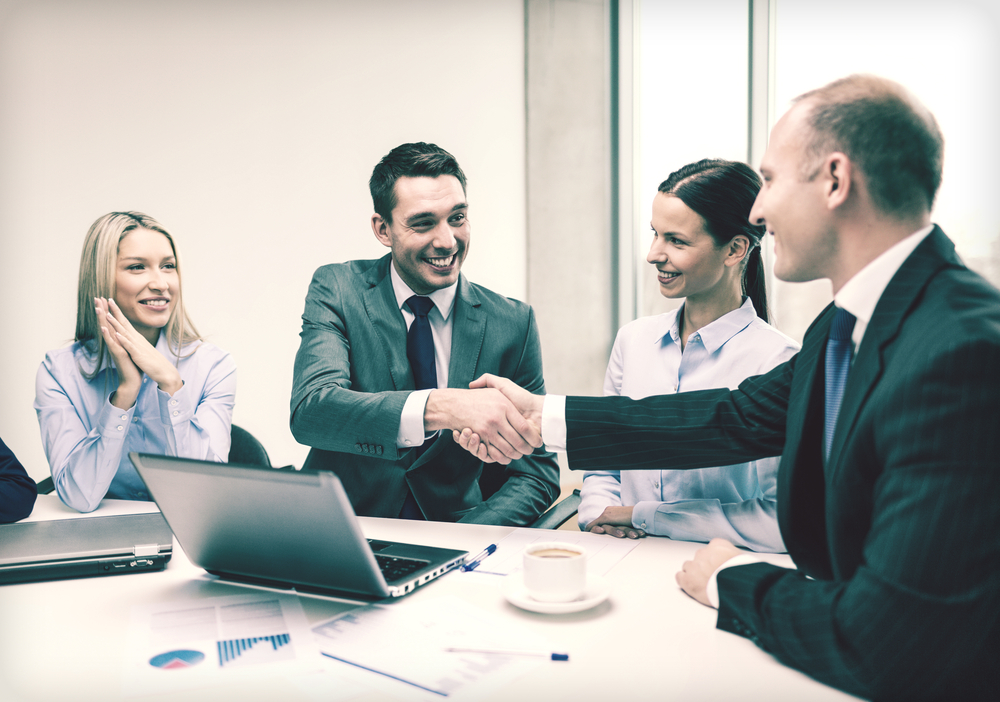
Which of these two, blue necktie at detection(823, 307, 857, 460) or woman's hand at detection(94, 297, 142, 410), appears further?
woman's hand at detection(94, 297, 142, 410)

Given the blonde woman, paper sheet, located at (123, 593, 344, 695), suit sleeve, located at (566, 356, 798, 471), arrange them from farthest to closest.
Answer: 1. the blonde woman
2. suit sleeve, located at (566, 356, 798, 471)
3. paper sheet, located at (123, 593, 344, 695)

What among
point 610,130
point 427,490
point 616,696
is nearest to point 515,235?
point 610,130

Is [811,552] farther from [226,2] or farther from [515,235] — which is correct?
[226,2]

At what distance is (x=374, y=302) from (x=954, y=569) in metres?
1.67

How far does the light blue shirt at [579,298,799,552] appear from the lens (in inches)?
53.9

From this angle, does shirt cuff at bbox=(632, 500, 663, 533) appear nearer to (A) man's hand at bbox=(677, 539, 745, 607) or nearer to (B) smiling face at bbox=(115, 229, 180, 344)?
(A) man's hand at bbox=(677, 539, 745, 607)

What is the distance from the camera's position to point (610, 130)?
3664 mm

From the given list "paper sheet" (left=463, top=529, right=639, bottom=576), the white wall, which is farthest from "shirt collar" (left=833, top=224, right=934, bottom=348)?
the white wall

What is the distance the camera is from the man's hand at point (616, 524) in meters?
1.36

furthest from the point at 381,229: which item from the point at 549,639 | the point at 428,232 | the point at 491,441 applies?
the point at 549,639

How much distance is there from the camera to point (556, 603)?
945mm

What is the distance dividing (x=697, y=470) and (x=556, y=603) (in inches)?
33.5

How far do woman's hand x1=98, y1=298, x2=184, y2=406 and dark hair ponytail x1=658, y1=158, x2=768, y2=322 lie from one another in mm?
1567

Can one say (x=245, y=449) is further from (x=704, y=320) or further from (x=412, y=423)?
(x=704, y=320)
